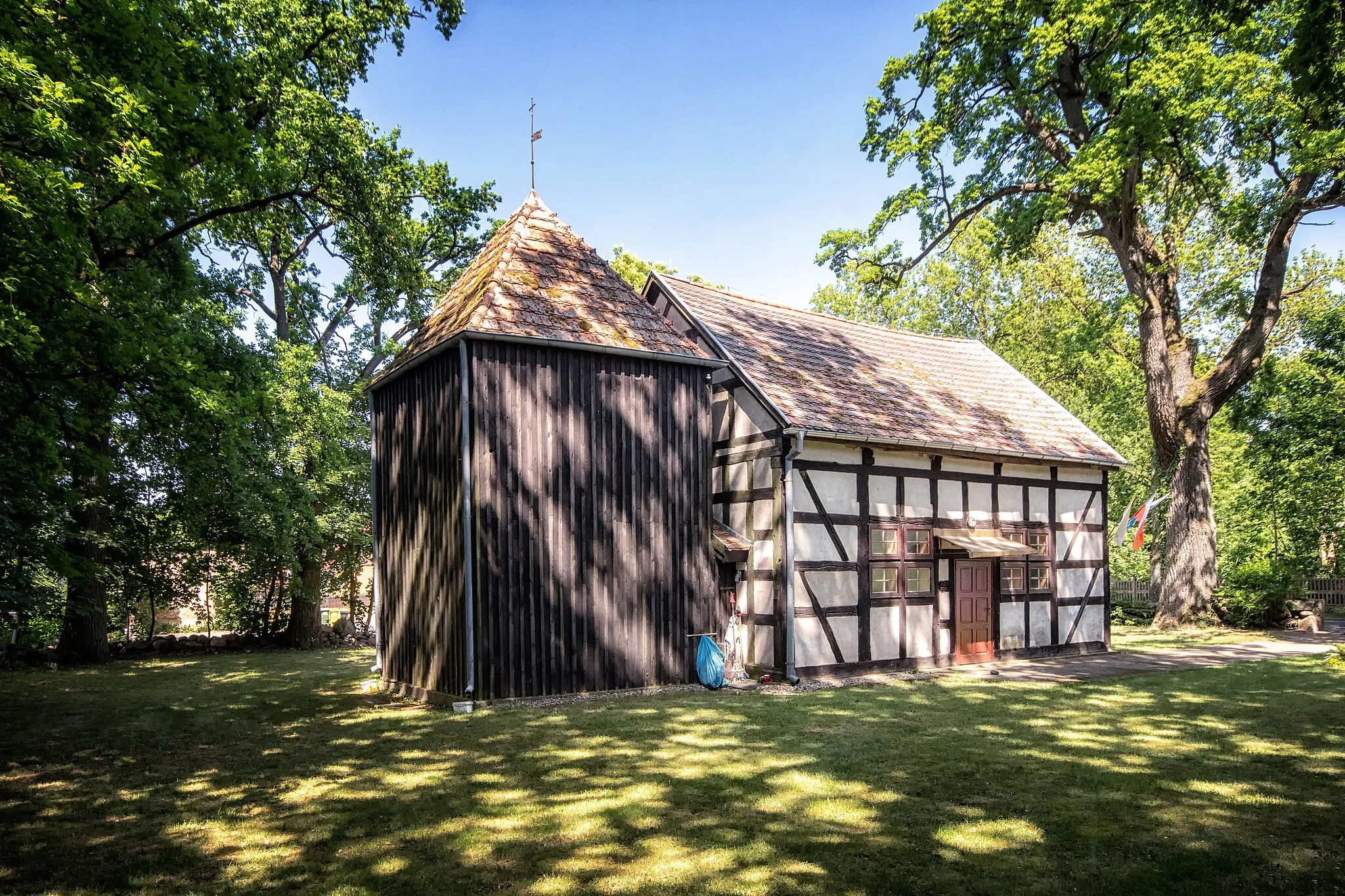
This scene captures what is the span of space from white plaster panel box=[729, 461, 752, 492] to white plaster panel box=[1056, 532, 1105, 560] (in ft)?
23.0

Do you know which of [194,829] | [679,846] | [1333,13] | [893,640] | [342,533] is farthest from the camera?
[342,533]

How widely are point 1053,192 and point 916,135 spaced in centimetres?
342

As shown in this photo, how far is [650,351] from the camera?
474 inches

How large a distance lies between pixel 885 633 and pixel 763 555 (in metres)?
2.53

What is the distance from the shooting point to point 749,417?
1365 cm

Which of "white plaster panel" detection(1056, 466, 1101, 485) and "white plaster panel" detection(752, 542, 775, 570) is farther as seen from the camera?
"white plaster panel" detection(1056, 466, 1101, 485)

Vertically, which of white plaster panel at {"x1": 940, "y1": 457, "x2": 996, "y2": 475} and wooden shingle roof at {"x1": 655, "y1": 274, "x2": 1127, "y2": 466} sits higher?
Result: wooden shingle roof at {"x1": 655, "y1": 274, "x2": 1127, "y2": 466}

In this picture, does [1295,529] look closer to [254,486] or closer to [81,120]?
[254,486]

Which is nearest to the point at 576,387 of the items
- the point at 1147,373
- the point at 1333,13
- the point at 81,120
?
the point at 81,120

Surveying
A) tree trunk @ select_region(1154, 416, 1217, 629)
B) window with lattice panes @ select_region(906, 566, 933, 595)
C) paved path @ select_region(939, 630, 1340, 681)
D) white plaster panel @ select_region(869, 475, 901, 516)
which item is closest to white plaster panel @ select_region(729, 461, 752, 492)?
white plaster panel @ select_region(869, 475, 901, 516)

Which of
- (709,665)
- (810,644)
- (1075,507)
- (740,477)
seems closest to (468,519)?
(709,665)

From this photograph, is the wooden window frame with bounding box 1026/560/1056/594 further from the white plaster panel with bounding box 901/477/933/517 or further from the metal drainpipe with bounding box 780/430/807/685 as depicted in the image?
the metal drainpipe with bounding box 780/430/807/685

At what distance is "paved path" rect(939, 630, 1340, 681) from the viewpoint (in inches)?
536

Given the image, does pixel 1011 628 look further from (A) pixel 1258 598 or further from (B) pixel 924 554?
(A) pixel 1258 598
